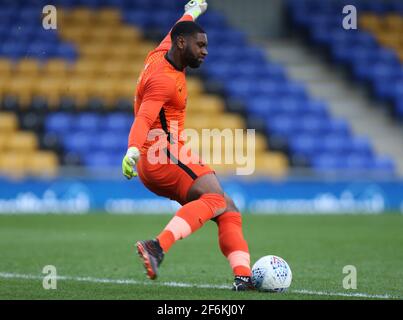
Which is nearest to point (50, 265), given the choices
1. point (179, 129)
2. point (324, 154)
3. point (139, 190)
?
point (179, 129)

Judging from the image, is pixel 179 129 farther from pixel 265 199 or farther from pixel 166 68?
pixel 265 199

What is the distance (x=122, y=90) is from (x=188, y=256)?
35.6ft

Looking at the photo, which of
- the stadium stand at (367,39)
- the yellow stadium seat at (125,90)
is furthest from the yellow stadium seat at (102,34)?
the stadium stand at (367,39)

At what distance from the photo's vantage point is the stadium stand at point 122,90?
19.7m

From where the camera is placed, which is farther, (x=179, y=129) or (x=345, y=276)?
(x=345, y=276)

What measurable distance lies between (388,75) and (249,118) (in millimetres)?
3824

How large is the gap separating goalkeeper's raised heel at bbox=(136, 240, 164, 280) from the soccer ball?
3.11 ft

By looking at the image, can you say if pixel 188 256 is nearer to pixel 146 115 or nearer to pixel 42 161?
pixel 146 115

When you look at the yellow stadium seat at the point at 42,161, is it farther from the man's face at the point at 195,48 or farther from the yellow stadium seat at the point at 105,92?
the man's face at the point at 195,48

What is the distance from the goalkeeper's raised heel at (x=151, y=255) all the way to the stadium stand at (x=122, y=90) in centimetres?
1198

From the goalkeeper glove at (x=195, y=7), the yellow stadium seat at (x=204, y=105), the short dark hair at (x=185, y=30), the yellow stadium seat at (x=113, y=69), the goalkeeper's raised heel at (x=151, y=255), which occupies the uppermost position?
the yellow stadium seat at (x=113, y=69)

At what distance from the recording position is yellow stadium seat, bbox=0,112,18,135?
19.4 meters

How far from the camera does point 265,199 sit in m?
18.2

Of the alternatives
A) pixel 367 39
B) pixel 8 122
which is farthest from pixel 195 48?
pixel 367 39
